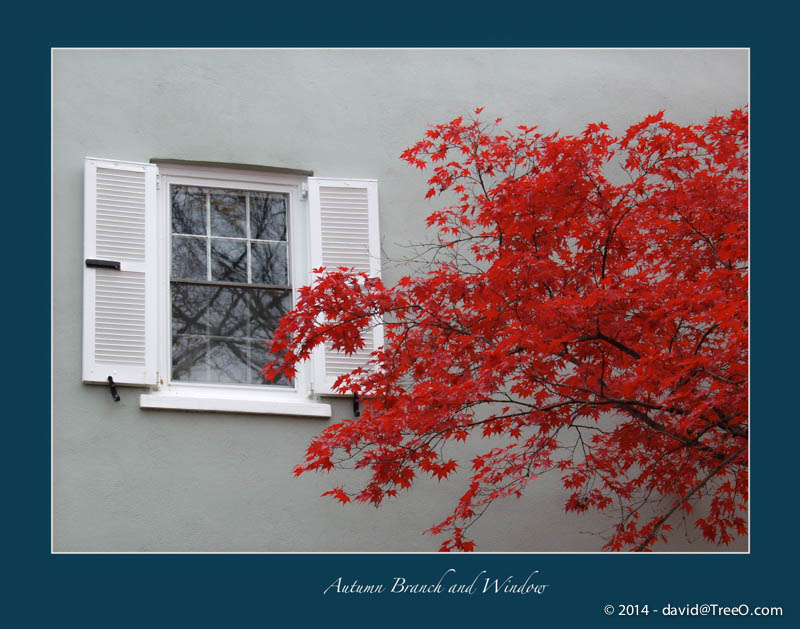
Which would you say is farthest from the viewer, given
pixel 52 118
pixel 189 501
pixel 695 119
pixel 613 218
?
pixel 695 119

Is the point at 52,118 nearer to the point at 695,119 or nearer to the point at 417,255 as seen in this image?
the point at 417,255

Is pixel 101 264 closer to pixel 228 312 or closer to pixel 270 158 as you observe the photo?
pixel 228 312

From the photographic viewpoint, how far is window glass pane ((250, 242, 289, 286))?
8914 millimetres

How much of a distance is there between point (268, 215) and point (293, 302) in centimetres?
69

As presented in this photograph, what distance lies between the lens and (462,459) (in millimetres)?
8820

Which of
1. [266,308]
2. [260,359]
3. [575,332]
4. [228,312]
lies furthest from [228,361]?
[575,332]

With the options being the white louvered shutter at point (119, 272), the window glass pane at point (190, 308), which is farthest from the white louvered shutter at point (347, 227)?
the white louvered shutter at point (119, 272)

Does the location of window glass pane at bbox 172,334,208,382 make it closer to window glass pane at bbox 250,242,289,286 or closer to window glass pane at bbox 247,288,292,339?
window glass pane at bbox 247,288,292,339

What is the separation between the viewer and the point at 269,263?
29.4ft

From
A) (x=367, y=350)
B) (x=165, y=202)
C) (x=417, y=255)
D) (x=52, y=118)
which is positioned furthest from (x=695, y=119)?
(x=52, y=118)

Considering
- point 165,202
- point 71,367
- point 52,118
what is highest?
point 52,118

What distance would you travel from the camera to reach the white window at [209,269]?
8320 millimetres

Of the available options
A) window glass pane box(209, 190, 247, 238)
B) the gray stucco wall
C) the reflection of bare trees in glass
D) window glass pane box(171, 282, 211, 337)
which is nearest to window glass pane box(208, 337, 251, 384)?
the reflection of bare trees in glass

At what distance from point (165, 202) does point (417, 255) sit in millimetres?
1787
